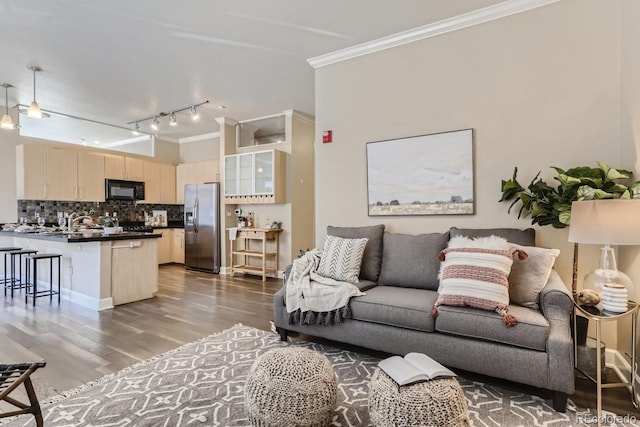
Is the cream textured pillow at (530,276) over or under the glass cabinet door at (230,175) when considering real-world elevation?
under

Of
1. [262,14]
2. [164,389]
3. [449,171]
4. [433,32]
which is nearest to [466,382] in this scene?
[449,171]

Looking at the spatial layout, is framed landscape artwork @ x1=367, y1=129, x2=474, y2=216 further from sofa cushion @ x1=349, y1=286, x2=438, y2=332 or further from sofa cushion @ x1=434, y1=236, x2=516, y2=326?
sofa cushion @ x1=349, y1=286, x2=438, y2=332

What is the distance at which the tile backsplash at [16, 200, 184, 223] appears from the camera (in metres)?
5.52

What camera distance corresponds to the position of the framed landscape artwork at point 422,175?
299 centimetres

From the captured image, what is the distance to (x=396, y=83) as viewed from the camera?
3.33m

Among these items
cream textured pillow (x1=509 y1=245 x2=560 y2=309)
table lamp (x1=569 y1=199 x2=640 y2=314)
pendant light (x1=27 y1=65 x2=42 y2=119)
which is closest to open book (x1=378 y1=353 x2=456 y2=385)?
cream textured pillow (x1=509 y1=245 x2=560 y2=309)

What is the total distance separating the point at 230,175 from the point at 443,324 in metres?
4.85

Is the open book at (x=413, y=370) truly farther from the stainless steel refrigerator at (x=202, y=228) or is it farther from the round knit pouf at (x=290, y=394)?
the stainless steel refrigerator at (x=202, y=228)

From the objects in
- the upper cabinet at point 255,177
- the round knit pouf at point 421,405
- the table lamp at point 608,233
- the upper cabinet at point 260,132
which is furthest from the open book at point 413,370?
the upper cabinet at point 260,132

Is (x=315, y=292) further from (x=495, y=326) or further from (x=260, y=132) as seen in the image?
(x=260, y=132)

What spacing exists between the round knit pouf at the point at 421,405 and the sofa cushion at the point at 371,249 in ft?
4.96

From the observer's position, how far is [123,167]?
6520mm

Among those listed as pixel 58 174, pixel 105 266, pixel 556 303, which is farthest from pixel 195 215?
pixel 556 303

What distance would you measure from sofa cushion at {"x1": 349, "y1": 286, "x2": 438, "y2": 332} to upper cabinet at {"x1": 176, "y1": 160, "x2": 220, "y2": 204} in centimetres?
498
